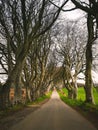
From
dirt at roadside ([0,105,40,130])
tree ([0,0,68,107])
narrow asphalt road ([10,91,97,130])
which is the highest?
tree ([0,0,68,107])

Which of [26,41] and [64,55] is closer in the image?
[26,41]

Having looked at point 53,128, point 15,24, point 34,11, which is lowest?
point 53,128

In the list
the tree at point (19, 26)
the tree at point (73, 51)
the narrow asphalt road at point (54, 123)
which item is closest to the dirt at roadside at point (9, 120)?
the narrow asphalt road at point (54, 123)

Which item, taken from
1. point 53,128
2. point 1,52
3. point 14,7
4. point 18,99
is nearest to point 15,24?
point 14,7

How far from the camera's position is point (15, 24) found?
24078mm

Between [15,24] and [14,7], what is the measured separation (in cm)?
139

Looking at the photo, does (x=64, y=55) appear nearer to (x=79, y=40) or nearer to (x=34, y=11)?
(x=79, y=40)

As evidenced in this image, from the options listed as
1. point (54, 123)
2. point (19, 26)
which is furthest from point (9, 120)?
point (19, 26)

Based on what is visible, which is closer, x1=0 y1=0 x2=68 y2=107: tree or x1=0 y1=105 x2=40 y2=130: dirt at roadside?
x1=0 y1=105 x2=40 y2=130: dirt at roadside

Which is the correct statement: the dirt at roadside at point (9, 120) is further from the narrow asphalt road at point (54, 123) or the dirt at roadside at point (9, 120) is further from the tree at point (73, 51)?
the tree at point (73, 51)

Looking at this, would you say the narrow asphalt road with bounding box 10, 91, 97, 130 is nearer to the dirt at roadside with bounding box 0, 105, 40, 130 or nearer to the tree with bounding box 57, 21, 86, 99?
the dirt at roadside with bounding box 0, 105, 40, 130

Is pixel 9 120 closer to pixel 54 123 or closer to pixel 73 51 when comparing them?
pixel 54 123

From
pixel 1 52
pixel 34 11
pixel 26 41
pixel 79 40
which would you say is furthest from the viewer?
pixel 79 40

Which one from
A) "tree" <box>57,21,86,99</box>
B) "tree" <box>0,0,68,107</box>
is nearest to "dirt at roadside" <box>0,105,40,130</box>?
"tree" <box>0,0,68,107</box>
